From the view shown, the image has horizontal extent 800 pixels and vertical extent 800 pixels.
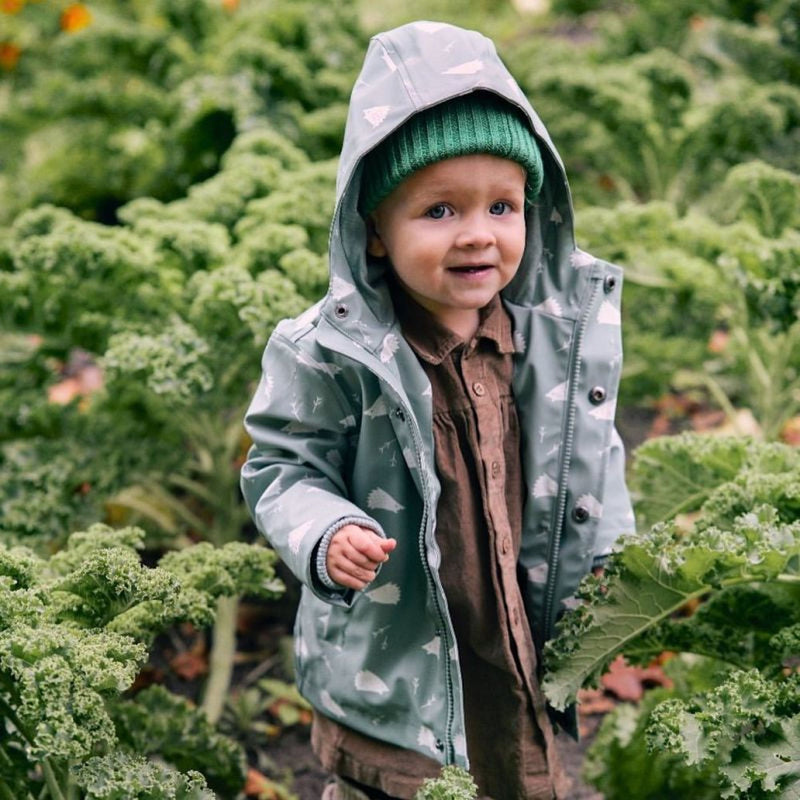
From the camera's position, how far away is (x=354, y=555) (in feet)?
6.62

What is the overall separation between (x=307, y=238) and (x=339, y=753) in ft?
5.10

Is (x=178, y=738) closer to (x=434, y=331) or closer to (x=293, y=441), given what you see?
(x=293, y=441)

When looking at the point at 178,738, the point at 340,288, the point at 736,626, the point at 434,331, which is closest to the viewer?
the point at 340,288

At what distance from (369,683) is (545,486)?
53 centimetres

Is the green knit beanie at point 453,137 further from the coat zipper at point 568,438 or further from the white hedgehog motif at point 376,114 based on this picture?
the coat zipper at point 568,438

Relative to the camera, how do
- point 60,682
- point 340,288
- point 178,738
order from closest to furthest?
point 60,682, point 340,288, point 178,738

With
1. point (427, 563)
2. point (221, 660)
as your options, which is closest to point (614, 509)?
point (427, 563)

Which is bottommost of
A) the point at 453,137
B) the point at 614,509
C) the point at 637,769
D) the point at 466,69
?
the point at 637,769

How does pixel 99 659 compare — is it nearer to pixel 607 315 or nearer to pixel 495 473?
pixel 495 473

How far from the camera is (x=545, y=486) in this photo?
2.33 metres

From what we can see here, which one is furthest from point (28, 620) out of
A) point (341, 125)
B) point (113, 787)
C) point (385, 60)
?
point (341, 125)

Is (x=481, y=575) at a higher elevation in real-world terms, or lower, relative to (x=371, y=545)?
lower

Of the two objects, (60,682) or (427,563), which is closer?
(60,682)

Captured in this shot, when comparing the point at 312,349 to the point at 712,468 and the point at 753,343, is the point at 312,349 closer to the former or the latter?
the point at 712,468
